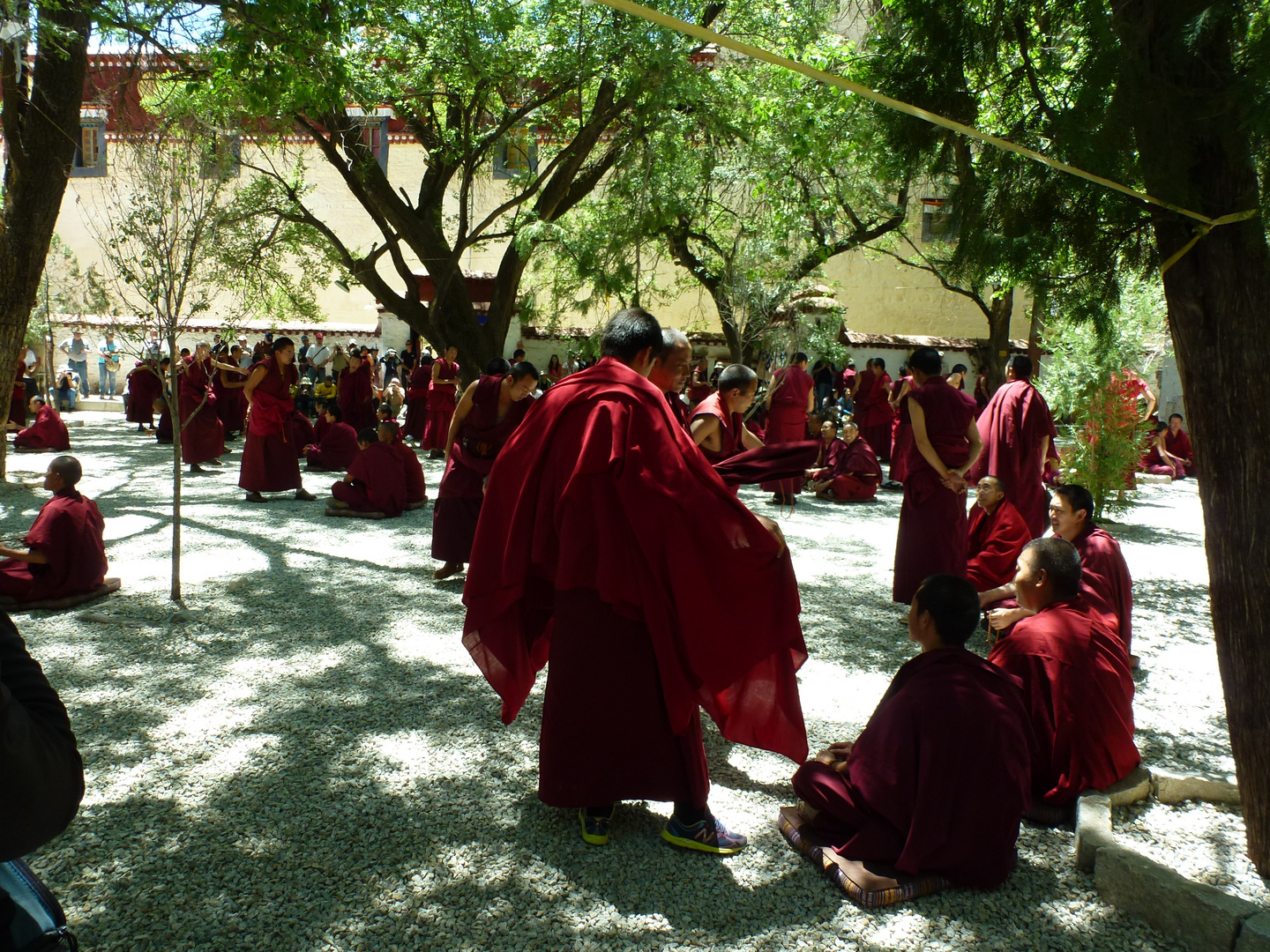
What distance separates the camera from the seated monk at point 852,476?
10.5 m

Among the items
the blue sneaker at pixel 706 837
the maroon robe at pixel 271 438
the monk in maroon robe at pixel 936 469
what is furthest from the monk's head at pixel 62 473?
the monk in maroon robe at pixel 936 469

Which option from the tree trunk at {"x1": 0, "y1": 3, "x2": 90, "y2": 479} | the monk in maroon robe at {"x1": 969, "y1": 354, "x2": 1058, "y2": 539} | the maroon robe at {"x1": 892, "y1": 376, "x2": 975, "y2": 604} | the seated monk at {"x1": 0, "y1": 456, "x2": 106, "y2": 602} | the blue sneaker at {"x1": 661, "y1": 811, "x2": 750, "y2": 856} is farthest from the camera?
the tree trunk at {"x1": 0, "y1": 3, "x2": 90, "y2": 479}

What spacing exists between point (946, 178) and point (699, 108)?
9395 mm

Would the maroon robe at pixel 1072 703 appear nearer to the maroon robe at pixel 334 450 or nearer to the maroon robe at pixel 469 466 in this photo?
the maroon robe at pixel 469 466

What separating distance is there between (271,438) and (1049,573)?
→ 25.0 ft

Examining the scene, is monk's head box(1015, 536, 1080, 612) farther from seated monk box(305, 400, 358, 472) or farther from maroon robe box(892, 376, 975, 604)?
seated monk box(305, 400, 358, 472)

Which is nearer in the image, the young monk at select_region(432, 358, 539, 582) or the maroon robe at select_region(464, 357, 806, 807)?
Answer: the maroon robe at select_region(464, 357, 806, 807)

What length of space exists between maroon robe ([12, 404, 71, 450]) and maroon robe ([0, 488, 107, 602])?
8.07 m

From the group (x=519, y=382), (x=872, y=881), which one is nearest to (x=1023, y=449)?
(x=519, y=382)

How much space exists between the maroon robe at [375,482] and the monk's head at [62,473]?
128 inches

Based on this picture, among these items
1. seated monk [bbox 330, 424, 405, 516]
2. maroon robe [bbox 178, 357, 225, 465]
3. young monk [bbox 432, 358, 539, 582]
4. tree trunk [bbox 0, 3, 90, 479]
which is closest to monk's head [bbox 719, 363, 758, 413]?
young monk [bbox 432, 358, 539, 582]

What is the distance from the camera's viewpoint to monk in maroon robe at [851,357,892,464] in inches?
513

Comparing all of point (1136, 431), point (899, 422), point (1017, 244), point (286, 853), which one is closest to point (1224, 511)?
point (1017, 244)

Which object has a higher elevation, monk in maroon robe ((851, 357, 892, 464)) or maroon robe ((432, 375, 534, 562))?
monk in maroon robe ((851, 357, 892, 464))
